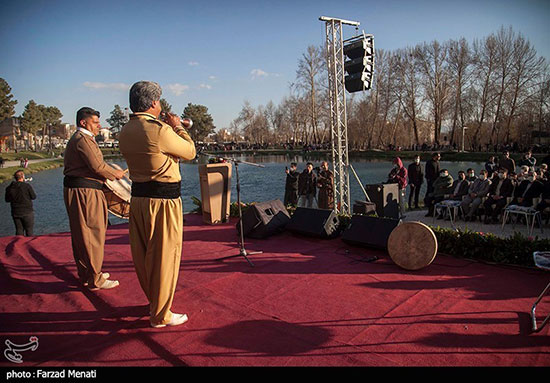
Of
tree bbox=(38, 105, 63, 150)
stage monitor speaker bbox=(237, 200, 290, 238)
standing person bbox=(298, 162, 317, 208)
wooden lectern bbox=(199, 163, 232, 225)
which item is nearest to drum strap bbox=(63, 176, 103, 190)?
stage monitor speaker bbox=(237, 200, 290, 238)

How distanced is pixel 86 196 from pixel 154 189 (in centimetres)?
169

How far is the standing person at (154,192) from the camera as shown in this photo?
130 inches

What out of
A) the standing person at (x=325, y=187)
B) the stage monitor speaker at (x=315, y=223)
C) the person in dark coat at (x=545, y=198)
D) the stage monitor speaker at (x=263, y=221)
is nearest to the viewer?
the stage monitor speaker at (x=315, y=223)

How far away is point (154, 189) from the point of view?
3404mm

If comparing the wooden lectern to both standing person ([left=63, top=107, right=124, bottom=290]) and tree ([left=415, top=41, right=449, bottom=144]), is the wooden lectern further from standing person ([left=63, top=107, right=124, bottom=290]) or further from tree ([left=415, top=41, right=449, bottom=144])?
tree ([left=415, top=41, right=449, bottom=144])

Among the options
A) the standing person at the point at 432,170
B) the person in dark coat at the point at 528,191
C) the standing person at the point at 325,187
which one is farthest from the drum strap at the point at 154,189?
the standing person at the point at 432,170

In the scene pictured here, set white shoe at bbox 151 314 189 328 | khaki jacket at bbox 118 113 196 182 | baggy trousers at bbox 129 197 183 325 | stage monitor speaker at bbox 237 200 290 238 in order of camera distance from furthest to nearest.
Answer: stage monitor speaker at bbox 237 200 290 238 → white shoe at bbox 151 314 189 328 → baggy trousers at bbox 129 197 183 325 → khaki jacket at bbox 118 113 196 182

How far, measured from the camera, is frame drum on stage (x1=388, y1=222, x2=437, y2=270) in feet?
16.8

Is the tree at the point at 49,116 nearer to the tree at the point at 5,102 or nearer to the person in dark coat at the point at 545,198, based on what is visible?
the tree at the point at 5,102

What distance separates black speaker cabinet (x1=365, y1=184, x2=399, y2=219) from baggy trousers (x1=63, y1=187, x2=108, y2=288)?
Answer: 24.9 ft

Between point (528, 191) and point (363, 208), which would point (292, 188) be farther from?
point (528, 191)

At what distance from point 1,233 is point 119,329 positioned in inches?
507

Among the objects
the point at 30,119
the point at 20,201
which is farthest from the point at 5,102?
the point at 20,201

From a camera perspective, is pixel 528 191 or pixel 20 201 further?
pixel 20 201
